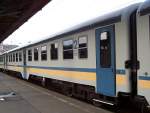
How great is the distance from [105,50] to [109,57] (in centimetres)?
38

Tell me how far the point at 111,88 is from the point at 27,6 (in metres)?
12.7

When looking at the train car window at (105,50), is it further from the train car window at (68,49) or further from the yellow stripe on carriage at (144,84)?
the train car window at (68,49)

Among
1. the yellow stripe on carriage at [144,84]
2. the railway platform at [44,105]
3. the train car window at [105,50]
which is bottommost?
the railway platform at [44,105]

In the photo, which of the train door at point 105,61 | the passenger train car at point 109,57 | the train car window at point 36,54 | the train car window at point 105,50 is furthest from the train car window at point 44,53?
the train car window at point 105,50

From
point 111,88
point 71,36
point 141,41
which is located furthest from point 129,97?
point 71,36

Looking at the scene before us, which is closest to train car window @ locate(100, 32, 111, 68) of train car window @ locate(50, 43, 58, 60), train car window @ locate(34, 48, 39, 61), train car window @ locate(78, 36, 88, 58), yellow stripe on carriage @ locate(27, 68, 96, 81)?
yellow stripe on carriage @ locate(27, 68, 96, 81)

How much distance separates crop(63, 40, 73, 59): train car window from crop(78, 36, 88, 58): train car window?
1.19 metres

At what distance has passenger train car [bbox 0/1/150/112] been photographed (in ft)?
32.9

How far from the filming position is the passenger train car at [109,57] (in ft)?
32.9

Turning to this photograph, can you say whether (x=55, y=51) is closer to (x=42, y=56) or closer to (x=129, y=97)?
(x=42, y=56)

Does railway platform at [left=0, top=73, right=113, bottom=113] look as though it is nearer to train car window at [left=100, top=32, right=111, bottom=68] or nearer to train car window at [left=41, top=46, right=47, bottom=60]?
train car window at [left=100, top=32, right=111, bottom=68]

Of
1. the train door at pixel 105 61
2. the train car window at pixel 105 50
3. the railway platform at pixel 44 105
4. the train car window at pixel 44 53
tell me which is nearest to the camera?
the train door at pixel 105 61

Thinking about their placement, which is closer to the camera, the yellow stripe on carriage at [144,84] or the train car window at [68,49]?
the yellow stripe on carriage at [144,84]

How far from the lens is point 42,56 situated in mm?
22891
